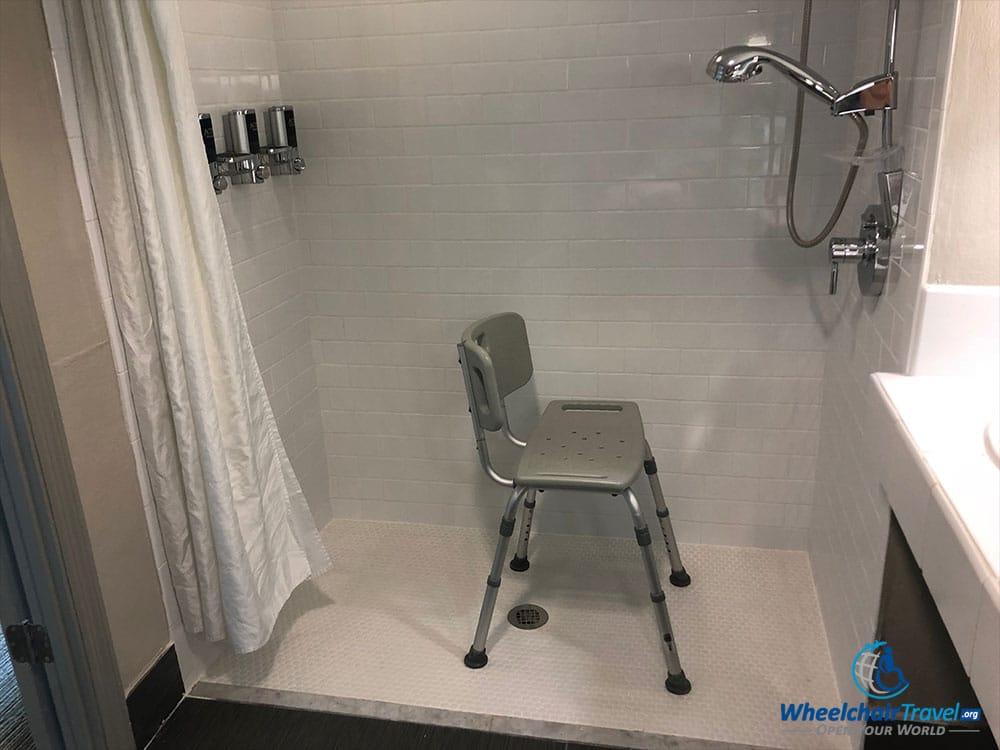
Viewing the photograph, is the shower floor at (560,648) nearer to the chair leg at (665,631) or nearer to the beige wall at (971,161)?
the chair leg at (665,631)

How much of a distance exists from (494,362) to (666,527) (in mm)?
683

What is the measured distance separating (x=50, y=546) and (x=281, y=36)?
1495 millimetres

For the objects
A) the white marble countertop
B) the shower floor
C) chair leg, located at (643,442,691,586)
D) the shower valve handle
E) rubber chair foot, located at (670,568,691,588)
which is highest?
the shower valve handle

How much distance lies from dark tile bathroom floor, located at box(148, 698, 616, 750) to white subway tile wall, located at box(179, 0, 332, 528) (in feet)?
2.63

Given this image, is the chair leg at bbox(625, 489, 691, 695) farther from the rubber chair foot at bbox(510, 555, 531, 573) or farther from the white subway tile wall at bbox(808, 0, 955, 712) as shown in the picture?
the rubber chair foot at bbox(510, 555, 531, 573)

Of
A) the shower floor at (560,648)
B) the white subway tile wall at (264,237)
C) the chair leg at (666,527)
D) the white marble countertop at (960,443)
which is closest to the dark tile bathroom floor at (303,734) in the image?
the shower floor at (560,648)

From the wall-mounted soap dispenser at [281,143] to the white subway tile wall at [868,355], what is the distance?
1482 mm

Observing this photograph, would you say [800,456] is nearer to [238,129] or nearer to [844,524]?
[844,524]

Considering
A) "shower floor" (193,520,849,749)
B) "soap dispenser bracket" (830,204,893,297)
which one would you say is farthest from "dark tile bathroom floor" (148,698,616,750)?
"soap dispenser bracket" (830,204,893,297)

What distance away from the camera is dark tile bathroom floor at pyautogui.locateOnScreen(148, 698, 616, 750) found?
1775 mm

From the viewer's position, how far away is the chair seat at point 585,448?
1840mm

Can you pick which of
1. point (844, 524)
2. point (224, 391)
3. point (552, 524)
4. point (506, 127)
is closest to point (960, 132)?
point (844, 524)

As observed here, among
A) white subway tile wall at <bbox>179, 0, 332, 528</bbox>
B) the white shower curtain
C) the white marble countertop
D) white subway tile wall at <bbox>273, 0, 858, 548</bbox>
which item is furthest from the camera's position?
white subway tile wall at <bbox>273, 0, 858, 548</bbox>

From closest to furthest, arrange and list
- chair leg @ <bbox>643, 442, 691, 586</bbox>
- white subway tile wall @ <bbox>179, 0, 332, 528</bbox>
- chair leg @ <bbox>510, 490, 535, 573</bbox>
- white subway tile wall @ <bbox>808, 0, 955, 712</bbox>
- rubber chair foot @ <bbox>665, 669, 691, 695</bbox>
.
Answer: white subway tile wall @ <bbox>808, 0, 955, 712</bbox>, rubber chair foot @ <bbox>665, 669, 691, 695</bbox>, white subway tile wall @ <bbox>179, 0, 332, 528</bbox>, chair leg @ <bbox>643, 442, 691, 586</bbox>, chair leg @ <bbox>510, 490, 535, 573</bbox>
